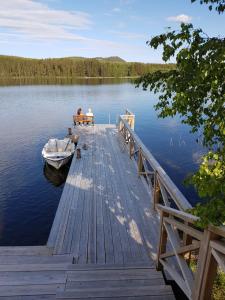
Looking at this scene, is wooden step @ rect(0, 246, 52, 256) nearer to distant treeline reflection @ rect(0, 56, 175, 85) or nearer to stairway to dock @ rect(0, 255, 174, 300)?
stairway to dock @ rect(0, 255, 174, 300)

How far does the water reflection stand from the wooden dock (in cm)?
516

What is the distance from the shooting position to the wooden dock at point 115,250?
3623 mm

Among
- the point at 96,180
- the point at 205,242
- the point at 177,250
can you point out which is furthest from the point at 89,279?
the point at 96,180

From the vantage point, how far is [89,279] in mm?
4488

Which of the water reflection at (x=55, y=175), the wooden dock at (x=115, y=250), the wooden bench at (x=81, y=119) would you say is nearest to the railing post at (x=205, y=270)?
the wooden dock at (x=115, y=250)

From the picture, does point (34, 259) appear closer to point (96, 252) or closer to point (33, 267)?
point (33, 267)

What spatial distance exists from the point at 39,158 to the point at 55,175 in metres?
3.28

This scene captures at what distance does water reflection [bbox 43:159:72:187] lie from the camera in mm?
14661

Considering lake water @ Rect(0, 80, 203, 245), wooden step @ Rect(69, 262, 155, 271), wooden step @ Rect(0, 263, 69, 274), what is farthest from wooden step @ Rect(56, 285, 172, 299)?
lake water @ Rect(0, 80, 203, 245)

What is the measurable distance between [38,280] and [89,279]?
2.92ft

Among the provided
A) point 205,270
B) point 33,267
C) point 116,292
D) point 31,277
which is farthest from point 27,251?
point 205,270

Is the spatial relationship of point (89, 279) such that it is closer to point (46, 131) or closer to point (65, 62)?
point (46, 131)

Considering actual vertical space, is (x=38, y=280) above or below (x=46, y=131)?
above

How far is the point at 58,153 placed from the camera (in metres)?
14.7
